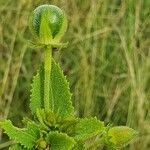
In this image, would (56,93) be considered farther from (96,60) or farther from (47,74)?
(96,60)

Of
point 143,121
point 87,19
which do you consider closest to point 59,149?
point 143,121

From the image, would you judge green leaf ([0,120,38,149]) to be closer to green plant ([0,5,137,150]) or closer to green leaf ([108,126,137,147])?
green plant ([0,5,137,150])

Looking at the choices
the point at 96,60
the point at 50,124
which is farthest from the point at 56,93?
the point at 96,60

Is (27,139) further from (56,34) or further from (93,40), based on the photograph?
(93,40)

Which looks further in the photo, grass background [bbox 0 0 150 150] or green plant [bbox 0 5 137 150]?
grass background [bbox 0 0 150 150]

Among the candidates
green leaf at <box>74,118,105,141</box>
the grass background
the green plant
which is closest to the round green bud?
the green plant

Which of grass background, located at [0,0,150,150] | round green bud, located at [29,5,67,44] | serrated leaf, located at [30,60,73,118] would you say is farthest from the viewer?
grass background, located at [0,0,150,150]
